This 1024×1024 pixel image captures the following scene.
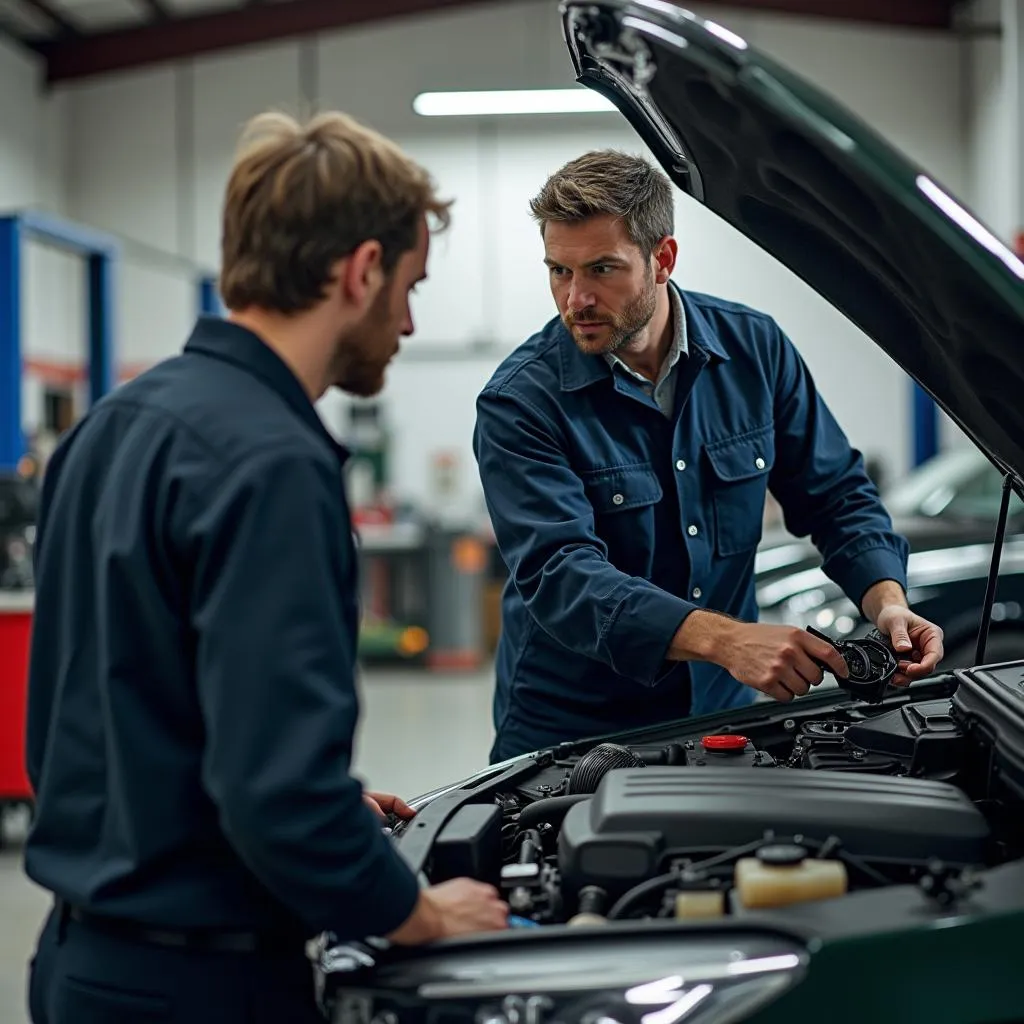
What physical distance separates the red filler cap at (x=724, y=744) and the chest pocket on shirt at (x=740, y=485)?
44 cm

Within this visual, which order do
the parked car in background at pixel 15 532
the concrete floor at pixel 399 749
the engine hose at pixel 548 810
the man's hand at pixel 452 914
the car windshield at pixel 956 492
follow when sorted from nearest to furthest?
the man's hand at pixel 452 914 → the engine hose at pixel 548 810 → the concrete floor at pixel 399 749 → the parked car in background at pixel 15 532 → the car windshield at pixel 956 492

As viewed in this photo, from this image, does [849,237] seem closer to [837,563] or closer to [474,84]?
[837,563]

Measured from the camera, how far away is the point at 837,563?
2453mm

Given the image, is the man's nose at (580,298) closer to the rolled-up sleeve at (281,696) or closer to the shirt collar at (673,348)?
the shirt collar at (673,348)

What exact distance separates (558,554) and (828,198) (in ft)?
2.37

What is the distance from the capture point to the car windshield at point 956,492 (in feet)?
20.0

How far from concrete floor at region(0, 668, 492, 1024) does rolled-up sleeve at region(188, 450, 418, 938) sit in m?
2.60

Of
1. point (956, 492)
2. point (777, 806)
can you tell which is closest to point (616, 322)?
point (777, 806)

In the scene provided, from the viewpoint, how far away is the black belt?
1273mm

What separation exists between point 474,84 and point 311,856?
1169cm

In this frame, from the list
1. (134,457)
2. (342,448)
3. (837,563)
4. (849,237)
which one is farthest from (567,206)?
(134,457)

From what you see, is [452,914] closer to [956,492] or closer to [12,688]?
[12,688]

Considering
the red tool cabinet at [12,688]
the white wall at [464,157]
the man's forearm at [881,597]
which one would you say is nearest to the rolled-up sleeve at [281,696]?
the man's forearm at [881,597]

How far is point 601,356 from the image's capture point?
2311 millimetres
